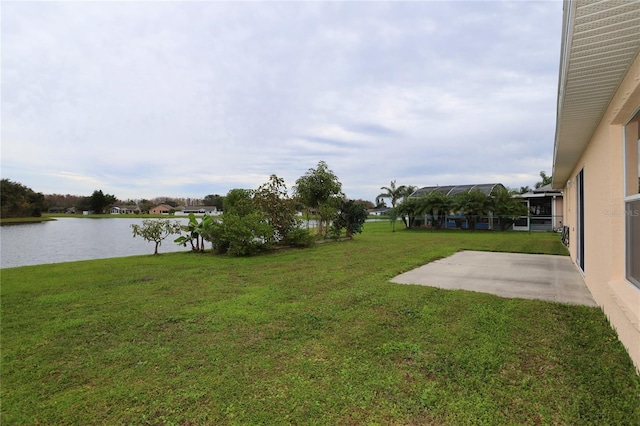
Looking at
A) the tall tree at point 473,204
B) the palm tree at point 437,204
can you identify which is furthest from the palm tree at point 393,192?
the tall tree at point 473,204

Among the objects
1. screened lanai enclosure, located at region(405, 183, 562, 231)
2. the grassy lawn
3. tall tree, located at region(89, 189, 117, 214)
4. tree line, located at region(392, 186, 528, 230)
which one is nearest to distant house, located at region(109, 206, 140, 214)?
tall tree, located at region(89, 189, 117, 214)

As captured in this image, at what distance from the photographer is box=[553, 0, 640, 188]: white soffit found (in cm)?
201

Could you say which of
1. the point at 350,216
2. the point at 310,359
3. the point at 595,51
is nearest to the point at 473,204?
the point at 350,216

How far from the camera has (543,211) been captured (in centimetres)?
2194

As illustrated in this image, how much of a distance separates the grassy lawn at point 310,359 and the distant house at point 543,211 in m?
19.5

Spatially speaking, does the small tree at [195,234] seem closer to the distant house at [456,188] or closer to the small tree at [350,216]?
the small tree at [350,216]

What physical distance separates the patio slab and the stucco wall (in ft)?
2.49

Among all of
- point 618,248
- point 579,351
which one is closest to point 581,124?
point 618,248

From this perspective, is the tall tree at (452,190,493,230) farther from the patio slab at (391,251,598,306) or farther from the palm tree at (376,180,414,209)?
the patio slab at (391,251,598,306)

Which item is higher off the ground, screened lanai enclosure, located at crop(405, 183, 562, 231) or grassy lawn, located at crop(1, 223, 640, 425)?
screened lanai enclosure, located at crop(405, 183, 562, 231)

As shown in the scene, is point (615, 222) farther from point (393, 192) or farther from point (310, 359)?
point (393, 192)

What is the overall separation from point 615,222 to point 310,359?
3668 millimetres

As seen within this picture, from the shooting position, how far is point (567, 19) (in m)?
2.28

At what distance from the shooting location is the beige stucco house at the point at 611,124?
2168 mm
